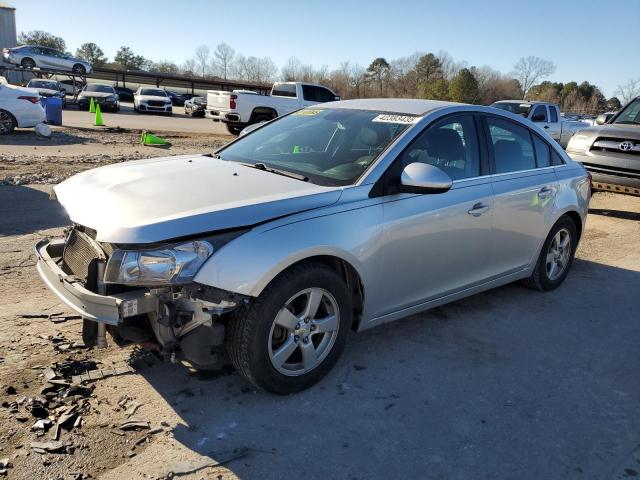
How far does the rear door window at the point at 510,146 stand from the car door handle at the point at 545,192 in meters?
0.23

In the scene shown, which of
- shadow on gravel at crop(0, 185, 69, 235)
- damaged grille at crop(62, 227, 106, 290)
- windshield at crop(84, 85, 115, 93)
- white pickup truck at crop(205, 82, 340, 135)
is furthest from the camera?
windshield at crop(84, 85, 115, 93)

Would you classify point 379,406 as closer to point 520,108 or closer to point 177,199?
point 177,199

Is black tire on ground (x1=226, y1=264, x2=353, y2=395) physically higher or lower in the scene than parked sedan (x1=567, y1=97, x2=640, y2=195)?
lower

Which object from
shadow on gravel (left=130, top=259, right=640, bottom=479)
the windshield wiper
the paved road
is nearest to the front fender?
the windshield wiper

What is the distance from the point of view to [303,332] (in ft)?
10.7

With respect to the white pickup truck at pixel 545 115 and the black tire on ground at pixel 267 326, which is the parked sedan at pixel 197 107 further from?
the black tire on ground at pixel 267 326

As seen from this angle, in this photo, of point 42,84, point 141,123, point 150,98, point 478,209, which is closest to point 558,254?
point 478,209

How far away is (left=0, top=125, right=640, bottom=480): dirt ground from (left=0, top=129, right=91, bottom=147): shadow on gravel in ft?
36.3

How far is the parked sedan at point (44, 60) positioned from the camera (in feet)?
125

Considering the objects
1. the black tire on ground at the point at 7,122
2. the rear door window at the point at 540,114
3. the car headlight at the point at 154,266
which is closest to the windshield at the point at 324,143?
the car headlight at the point at 154,266

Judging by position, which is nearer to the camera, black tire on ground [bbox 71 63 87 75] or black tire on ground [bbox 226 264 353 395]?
black tire on ground [bbox 226 264 353 395]

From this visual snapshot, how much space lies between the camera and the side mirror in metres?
3.50

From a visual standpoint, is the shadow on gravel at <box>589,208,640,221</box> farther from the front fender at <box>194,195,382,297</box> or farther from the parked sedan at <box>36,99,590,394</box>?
the front fender at <box>194,195,382,297</box>

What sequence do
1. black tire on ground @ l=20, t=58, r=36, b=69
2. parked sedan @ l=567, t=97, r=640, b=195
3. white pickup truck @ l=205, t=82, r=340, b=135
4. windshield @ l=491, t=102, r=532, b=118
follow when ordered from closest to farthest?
1. parked sedan @ l=567, t=97, r=640, b=195
2. windshield @ l=491, t=102, r=532, b=118
3. white pickup truck @ l=205, t=82, r=340, b=135
4. black tire on ground @ l=20, t=58, r=36, b=69
